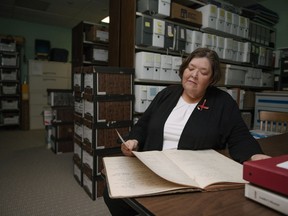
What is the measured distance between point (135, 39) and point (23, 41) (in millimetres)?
4011

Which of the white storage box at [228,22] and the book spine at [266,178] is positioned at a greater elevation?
the white storage box at [228,22]

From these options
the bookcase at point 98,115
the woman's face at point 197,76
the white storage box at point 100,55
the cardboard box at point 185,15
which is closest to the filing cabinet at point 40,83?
the white storage box at point 100,55

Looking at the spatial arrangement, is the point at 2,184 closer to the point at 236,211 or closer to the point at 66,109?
the point at 66,109

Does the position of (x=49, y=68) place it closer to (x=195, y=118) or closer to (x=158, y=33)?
(x=158, y=33)

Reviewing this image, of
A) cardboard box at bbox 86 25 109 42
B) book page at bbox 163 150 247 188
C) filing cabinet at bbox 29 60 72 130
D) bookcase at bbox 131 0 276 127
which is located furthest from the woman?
filing cabinet at bbox 29 60 72 130

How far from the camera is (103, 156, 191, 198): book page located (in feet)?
1.96

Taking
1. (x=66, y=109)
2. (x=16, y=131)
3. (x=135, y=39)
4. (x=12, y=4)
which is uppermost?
(x=12, y=4)

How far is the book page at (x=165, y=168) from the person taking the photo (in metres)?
0.63

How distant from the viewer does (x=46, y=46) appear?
225 inches

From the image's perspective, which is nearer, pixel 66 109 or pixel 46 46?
pixel 66 109

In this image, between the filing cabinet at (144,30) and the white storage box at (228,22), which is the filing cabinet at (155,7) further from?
the white storage box at (228,22)

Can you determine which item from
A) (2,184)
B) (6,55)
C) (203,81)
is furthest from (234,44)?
(6,55)

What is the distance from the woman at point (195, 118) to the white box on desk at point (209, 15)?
6.11ft

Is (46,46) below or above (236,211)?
above
